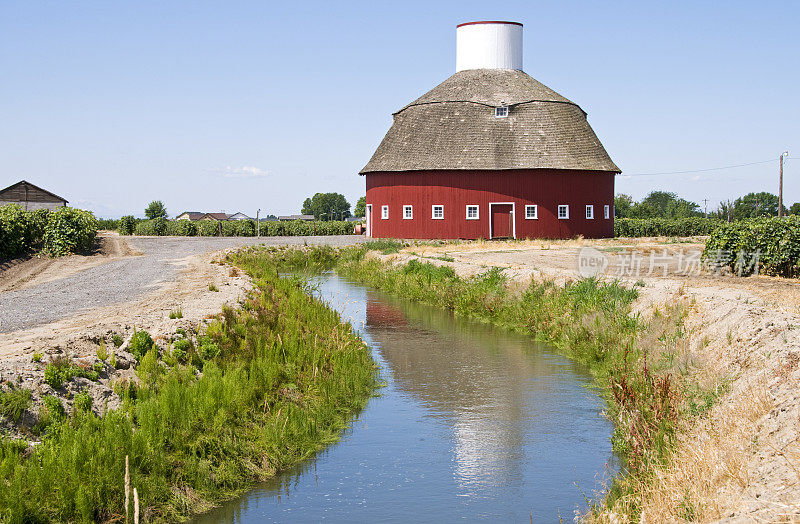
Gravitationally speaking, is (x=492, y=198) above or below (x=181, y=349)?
above

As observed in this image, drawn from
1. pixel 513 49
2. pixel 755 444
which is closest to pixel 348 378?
pixel 755 444

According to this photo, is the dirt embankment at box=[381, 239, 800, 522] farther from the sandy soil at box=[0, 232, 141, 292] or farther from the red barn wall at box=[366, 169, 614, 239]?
the red barn wall at box=[366, 169, 614, 239]

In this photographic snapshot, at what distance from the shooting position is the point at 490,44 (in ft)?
153

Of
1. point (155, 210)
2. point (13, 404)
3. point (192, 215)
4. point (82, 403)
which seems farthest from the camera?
point (192, 215)

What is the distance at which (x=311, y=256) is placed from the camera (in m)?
34.4

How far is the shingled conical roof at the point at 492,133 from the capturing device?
41.1 m

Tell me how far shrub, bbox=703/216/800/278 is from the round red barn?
1878cm

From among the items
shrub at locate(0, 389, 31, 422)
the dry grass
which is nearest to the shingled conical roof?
the dry grass

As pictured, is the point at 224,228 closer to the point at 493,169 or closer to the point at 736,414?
the point at 493,169

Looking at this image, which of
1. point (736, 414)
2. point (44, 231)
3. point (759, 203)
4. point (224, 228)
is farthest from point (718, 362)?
point (759, 203)

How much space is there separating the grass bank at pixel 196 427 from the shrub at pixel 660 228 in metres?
47.6

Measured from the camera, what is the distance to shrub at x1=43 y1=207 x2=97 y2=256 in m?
29.7

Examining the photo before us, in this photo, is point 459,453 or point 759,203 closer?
point 459,453

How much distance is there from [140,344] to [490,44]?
135ft
